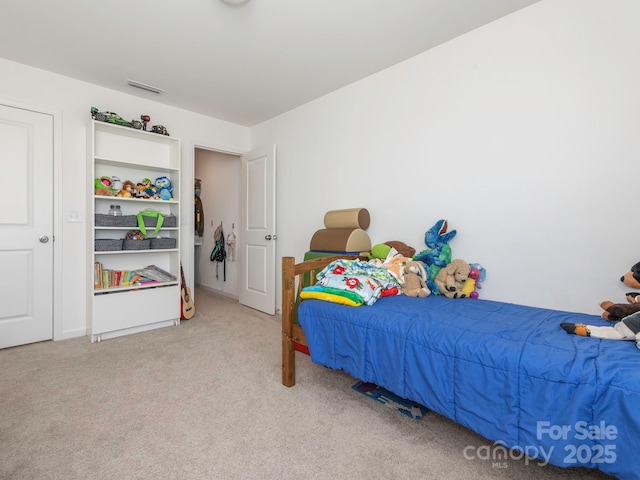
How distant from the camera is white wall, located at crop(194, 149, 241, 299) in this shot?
187 inches

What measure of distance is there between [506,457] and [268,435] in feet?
3.69

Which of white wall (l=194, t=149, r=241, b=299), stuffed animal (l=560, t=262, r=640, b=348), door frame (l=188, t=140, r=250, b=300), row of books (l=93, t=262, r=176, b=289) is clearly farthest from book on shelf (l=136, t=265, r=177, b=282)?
stuffed animal (l=560, t=262, r=640, b=348)

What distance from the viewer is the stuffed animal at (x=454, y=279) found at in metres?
2.08

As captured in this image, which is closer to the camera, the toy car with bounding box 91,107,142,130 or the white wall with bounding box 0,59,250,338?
the white wall with bounding box 0,59,250,338

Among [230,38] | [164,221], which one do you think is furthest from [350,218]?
[164,221]

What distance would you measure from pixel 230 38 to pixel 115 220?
6.47 ft

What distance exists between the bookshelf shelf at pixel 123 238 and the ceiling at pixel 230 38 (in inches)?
23.4

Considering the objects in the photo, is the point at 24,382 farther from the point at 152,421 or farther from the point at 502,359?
the point at 502,359

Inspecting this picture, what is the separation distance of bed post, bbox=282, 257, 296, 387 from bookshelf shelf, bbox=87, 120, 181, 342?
5.98ft

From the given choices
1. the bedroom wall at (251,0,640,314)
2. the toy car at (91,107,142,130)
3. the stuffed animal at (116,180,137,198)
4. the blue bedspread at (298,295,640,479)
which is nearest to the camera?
the blue bedspread at (298,295,640,479)

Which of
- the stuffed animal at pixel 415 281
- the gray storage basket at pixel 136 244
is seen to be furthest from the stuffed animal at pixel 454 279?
the gray storage basket at pixel 136 244

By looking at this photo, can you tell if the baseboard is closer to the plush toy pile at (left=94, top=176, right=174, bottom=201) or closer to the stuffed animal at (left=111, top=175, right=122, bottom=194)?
the plush toy pile at (left=94, top=176, right=174, bottom=201)

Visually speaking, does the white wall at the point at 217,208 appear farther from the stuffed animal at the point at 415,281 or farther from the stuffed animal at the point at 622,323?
the stuffed animal at the point at 622,323

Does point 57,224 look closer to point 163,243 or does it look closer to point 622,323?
point 163,243
